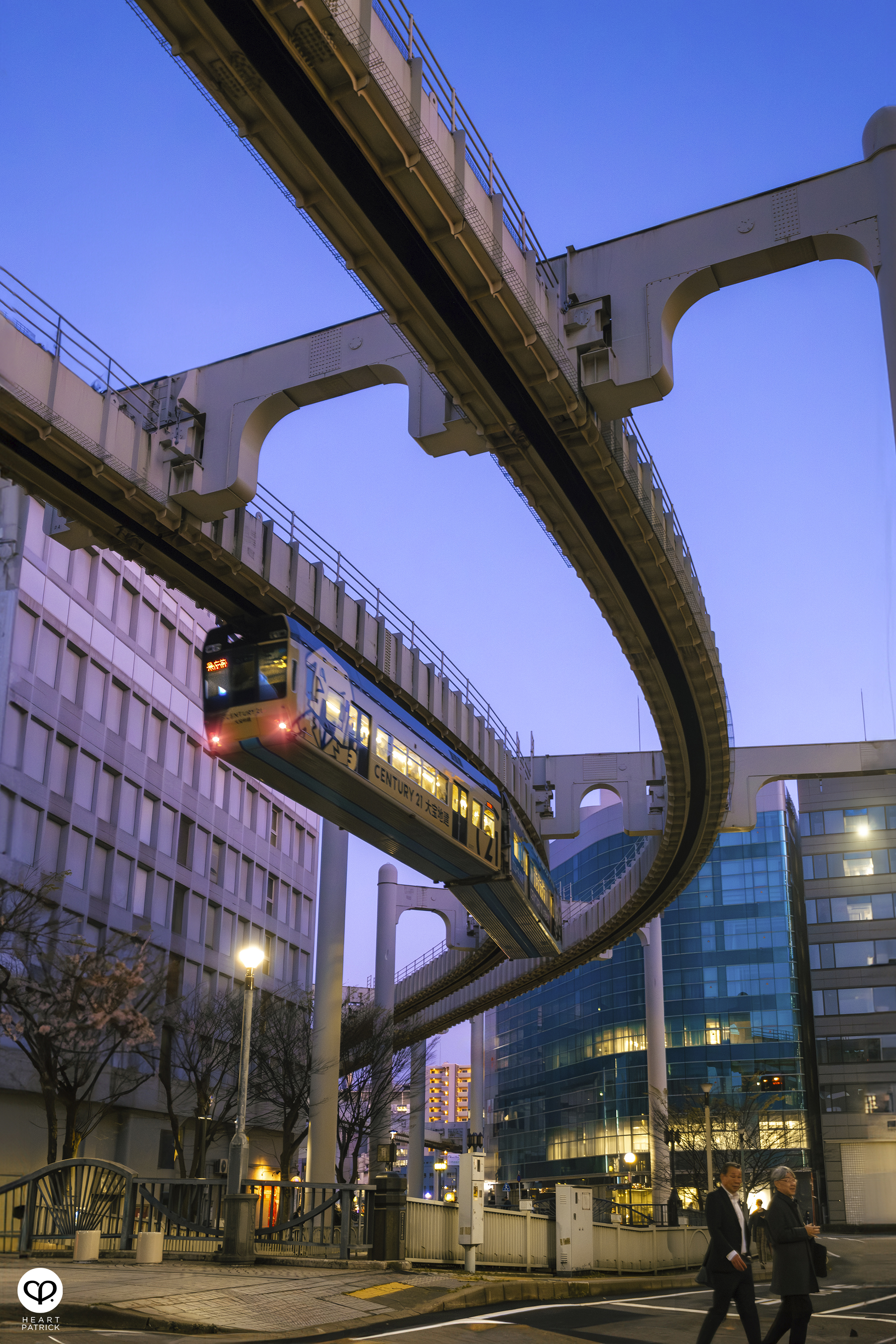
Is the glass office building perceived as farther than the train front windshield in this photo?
Yes

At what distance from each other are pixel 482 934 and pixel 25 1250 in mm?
34870

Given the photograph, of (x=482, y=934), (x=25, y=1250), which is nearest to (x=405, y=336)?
(x=25, y=1250)

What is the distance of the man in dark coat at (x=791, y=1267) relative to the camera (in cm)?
1010

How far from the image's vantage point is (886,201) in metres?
15.8

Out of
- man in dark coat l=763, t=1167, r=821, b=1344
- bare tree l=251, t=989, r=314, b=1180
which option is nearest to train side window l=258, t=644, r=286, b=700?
man in dark coat l=763, t=1167, r=821, b=1344

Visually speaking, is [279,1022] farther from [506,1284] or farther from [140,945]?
[506,1284]

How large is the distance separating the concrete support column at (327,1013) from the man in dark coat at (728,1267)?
24.7 metres

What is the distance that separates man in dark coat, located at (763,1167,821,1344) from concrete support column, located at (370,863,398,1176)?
41.0 m

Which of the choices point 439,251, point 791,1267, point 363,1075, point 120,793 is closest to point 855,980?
point 363,1075

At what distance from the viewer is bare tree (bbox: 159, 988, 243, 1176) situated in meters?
41.3

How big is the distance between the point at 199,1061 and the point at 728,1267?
35.4 meters

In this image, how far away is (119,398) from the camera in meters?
20.0

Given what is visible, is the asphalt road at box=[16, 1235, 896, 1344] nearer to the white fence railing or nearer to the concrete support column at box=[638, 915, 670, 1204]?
the white fence railing

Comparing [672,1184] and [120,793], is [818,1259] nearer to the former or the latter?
[120,793]
